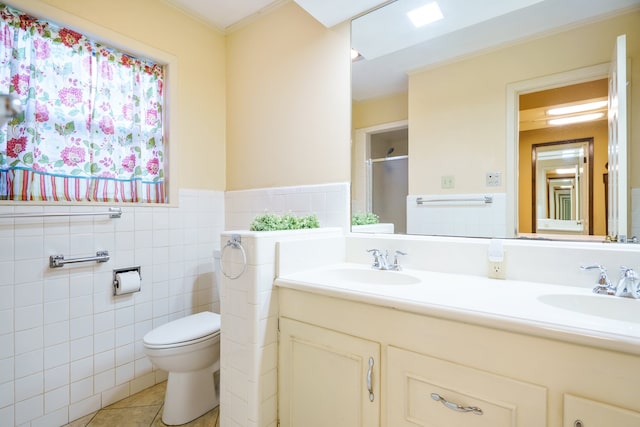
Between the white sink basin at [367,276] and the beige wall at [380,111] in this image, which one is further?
the beige wall at [380,111]

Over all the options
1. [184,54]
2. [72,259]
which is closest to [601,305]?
[72,259]

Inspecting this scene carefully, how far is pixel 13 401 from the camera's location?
148cm

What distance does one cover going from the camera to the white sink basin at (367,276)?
1.44 meters

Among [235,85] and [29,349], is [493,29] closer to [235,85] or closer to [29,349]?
[235,85]

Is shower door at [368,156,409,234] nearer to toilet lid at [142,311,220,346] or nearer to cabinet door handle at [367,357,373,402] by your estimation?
cabinet door handle at [367,357,373,402]

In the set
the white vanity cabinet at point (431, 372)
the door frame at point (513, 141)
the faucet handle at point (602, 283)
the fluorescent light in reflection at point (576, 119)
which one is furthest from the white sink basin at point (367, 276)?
the fluorescent light in reflection at point (576, 119)

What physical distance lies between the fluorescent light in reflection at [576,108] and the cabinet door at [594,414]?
3.51 ft

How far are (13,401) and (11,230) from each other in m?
0.83

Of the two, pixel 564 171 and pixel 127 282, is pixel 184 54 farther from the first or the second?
pixel 564 171

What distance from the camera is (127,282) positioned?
5.99 ft

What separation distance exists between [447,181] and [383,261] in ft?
1.69

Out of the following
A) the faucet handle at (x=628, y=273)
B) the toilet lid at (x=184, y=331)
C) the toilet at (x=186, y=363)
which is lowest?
the toilet at (x=186, y=363)

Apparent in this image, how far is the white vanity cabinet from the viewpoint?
0.75m

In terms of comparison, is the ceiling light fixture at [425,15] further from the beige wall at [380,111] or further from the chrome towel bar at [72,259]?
the chrome towel bar at [72,259]
